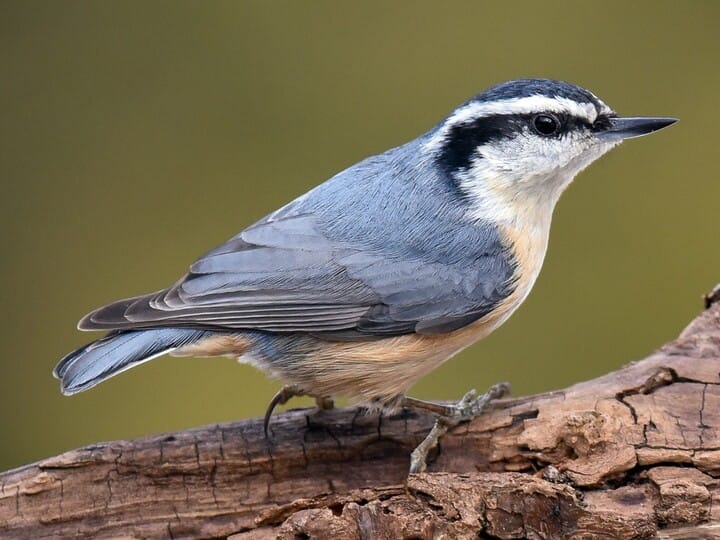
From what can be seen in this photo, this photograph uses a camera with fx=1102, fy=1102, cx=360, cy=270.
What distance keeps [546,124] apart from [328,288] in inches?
30.3

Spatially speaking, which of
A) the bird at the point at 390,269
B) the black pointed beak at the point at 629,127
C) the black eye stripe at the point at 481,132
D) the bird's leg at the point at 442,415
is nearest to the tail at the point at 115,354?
the bird at the point at 390,269

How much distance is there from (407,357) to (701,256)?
1980 mm

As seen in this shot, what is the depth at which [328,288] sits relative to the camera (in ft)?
10.1

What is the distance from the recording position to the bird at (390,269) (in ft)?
9.95

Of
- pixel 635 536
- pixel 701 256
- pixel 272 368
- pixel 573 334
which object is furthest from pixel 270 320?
pixel 701 256

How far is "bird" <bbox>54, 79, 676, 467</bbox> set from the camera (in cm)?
303

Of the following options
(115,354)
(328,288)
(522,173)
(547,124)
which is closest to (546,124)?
(547,124)

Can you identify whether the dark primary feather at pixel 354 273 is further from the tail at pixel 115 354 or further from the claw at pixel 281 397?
the claw at pixel 281 397

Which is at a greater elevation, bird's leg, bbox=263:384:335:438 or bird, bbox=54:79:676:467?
bird, bbox=54:79:676:467

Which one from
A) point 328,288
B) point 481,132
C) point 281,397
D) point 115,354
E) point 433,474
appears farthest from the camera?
point 281,397

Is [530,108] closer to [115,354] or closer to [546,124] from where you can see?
[546,124]

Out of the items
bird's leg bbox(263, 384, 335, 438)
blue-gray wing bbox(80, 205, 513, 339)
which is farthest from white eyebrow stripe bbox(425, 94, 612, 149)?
bird's leg bbox(263, 384, 335, 438)

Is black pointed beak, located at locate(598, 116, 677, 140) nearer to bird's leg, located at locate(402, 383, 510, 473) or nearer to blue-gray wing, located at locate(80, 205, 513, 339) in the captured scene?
blue-gray wing, located at locate(80, 205, 513, 339)

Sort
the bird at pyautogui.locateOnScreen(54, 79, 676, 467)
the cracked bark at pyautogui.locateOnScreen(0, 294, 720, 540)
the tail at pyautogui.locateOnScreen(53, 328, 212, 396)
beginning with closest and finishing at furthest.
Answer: the cracked bark at pyautogui.locateOnScreen(0, 294, 720, 540) < the tail at pyautogui.locateOnScreen(53, 328, 212, 396) < the bird at pyautogui.locateOnScreen(54, 79, 676, 467)
